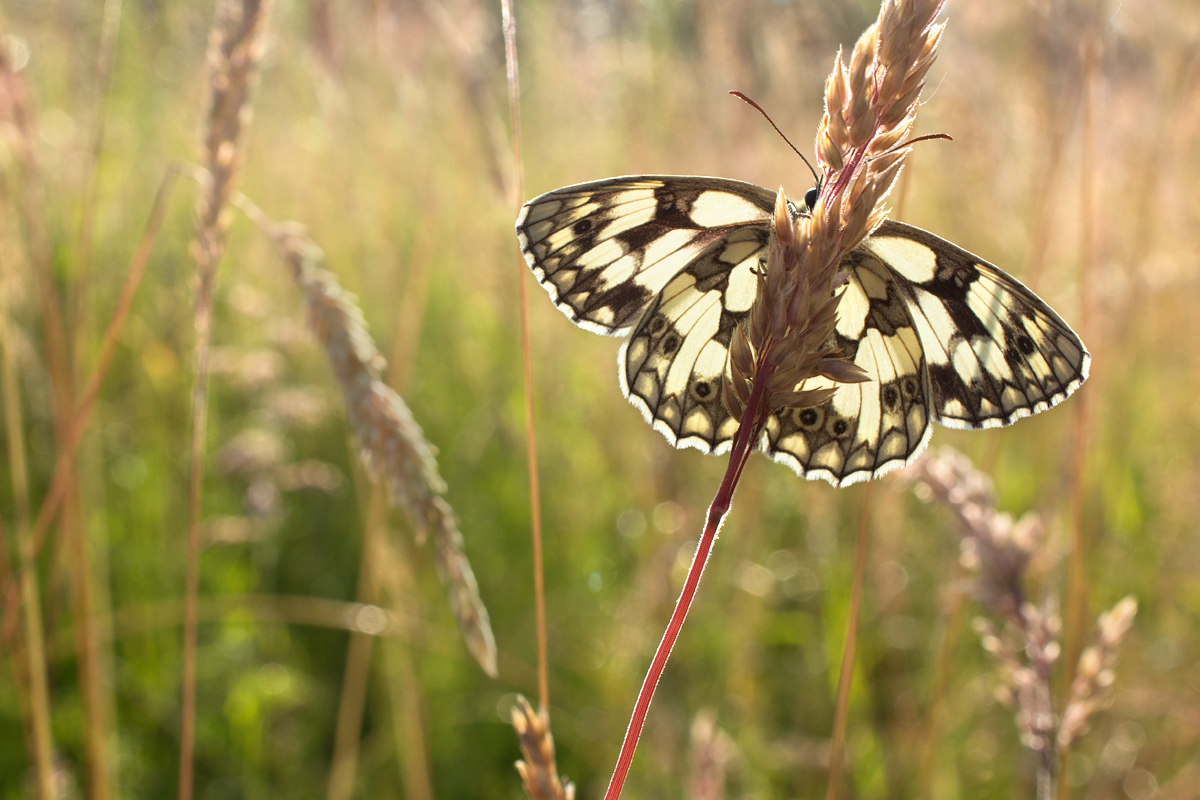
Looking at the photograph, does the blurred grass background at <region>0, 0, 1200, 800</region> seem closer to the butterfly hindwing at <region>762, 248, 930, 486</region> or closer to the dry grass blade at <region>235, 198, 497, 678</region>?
the butterfly hindwing at <region>762, 248, 930, 486</region>

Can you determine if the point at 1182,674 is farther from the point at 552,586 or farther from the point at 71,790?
the point at 71,790

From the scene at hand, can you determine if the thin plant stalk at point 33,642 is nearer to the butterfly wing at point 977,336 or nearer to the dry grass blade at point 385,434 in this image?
the dry grass blade at point 385,434

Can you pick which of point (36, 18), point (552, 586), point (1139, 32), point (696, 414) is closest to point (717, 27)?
point (1139, 32)

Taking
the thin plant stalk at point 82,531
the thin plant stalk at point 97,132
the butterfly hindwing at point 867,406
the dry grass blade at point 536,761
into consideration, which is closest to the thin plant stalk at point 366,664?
the thin plant stalk at point 82,531

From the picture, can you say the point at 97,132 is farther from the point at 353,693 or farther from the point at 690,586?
the point at 690,586

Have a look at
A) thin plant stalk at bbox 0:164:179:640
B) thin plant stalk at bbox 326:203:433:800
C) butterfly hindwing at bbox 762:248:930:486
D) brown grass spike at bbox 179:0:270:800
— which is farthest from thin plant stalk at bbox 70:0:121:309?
butterfly hindwing at bbox 762:248:930:486
